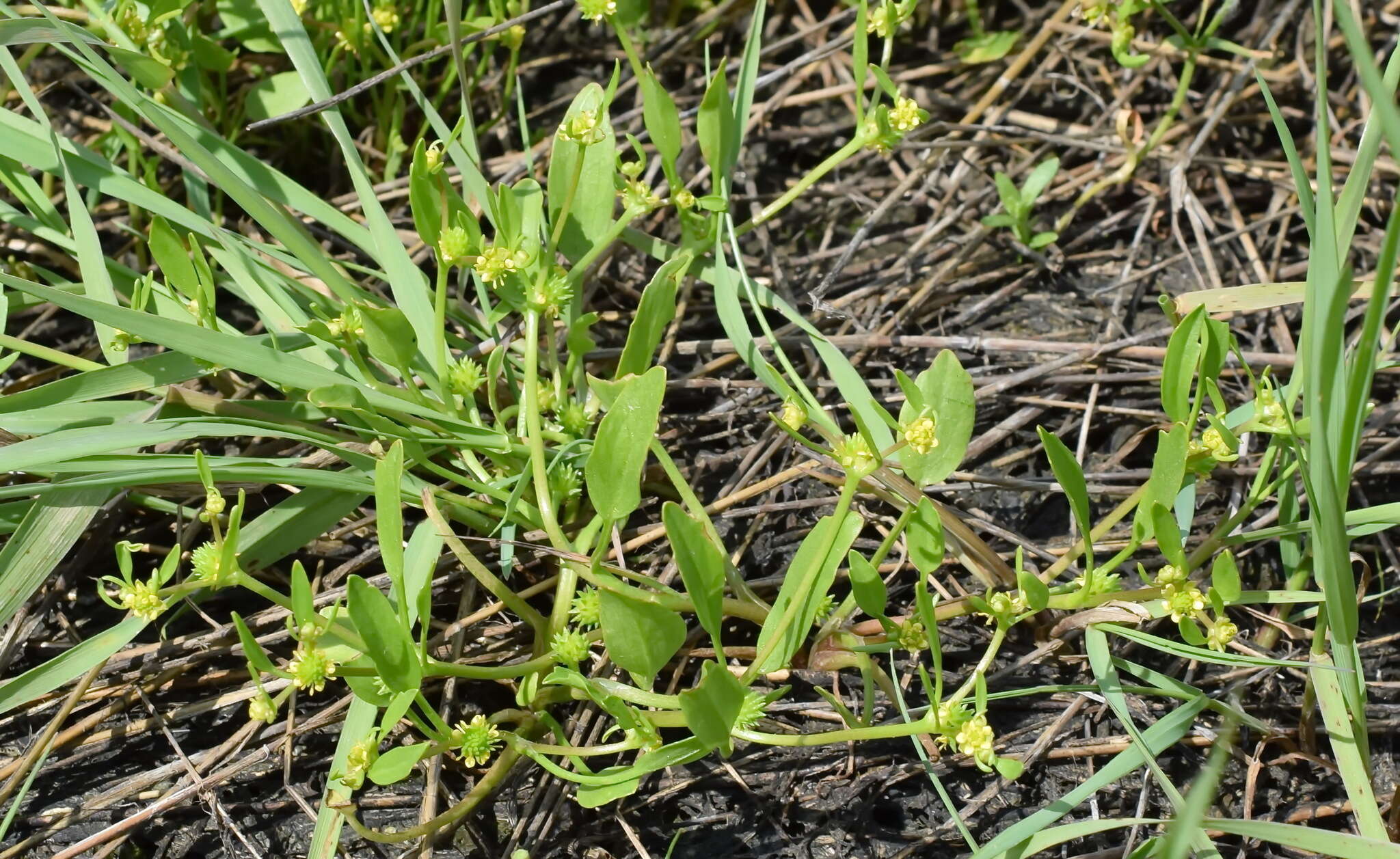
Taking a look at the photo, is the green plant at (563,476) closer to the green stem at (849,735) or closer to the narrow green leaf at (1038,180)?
the green stem at (849,735)

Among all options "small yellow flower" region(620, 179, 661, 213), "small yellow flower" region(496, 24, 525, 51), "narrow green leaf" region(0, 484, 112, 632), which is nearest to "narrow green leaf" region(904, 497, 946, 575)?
"small yellow flower" region(620, 179, 661, 213)

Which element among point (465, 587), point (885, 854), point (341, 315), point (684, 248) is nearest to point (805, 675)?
point (885, 854)

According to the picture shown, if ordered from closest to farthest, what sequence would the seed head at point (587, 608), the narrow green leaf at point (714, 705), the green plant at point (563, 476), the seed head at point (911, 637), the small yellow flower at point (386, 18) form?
the narrow green leaf at point (714, 705) < the green plant at point (563, 476) < the seed head at point (911, 637) < the seed head at point (587, 608) < the small yellow flower at point (386, 18)

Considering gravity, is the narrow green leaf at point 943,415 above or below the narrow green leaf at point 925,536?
above

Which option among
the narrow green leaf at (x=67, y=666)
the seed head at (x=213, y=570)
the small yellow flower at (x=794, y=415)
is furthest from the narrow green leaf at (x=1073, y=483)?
the narrow green leaf at (x=67, y=666)

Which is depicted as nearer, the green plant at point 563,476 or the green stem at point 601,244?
the green plant at point 563,476

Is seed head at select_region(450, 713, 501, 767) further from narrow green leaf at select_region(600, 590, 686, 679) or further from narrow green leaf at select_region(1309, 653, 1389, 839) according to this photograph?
narrow green leaf at select_region(1309, 653, 1389, 839)
